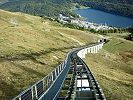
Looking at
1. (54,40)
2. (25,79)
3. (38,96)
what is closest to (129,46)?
(54,40)

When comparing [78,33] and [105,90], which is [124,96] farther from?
[78,33]

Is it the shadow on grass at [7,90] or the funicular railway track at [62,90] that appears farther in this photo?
the shadow on grass at [7,90]

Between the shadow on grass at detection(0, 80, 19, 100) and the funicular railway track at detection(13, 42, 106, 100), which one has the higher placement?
the funicular railway track at detection(13, 42, 106, 100)

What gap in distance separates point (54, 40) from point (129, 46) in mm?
43671

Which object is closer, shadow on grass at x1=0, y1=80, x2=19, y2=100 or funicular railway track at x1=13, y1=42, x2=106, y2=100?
funicular railway track at x1=13, y1=42, x2=106, y2=100

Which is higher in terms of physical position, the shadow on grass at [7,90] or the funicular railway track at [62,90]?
the funicular railway track at [62,90]

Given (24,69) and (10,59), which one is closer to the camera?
(24,69)

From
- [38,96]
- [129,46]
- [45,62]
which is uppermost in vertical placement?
[38,96]

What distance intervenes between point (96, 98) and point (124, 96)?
14.8 meters

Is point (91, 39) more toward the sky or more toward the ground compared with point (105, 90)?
more toward the ground

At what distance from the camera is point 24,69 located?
48.3 meters

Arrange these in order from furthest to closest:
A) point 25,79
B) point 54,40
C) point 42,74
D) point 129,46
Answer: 1. point 129,46
2. point 54,40
3. point 42,74
4. point 25,79

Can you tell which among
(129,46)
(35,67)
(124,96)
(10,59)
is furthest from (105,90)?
(129,46)

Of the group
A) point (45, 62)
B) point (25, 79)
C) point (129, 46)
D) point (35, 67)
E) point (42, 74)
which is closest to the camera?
point (25, 79)
